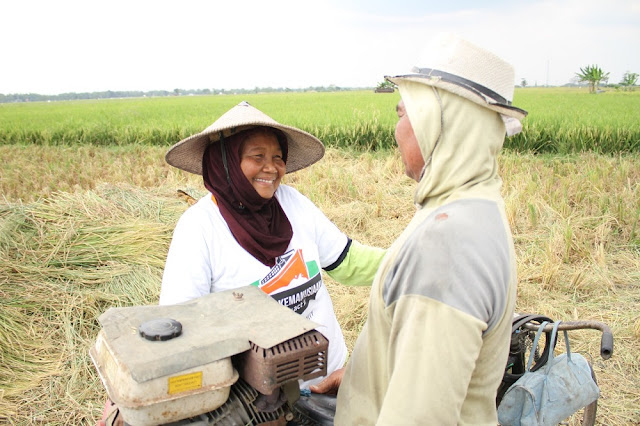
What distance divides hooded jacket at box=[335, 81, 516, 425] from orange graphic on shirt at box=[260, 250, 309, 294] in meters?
0.57

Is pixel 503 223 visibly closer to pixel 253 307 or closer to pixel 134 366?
pixel 253 307

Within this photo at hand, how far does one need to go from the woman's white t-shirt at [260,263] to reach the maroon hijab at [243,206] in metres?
0.03

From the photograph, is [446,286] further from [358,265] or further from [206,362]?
[358,265]

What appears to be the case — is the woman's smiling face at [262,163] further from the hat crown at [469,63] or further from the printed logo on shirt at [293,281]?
the hat crown at [469,63]

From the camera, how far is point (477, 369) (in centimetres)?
115

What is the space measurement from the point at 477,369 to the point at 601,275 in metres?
3.22

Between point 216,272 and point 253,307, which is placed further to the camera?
point 216,272

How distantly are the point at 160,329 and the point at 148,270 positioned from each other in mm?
2682

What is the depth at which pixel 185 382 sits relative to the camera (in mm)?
1091

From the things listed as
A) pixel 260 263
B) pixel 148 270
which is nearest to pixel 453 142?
pixel 260 263

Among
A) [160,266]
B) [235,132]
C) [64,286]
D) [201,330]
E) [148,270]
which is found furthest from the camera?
[160,266]

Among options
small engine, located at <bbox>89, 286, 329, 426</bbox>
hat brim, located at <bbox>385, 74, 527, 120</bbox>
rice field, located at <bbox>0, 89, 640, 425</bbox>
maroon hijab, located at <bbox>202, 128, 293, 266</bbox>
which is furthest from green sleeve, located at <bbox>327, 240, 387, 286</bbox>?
rice field, located at <bbox>0, 89, 640, 425</bbox>

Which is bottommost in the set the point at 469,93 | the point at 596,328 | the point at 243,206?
the point at 596,328

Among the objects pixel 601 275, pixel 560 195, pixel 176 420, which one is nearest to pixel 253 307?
pixel 176 420
